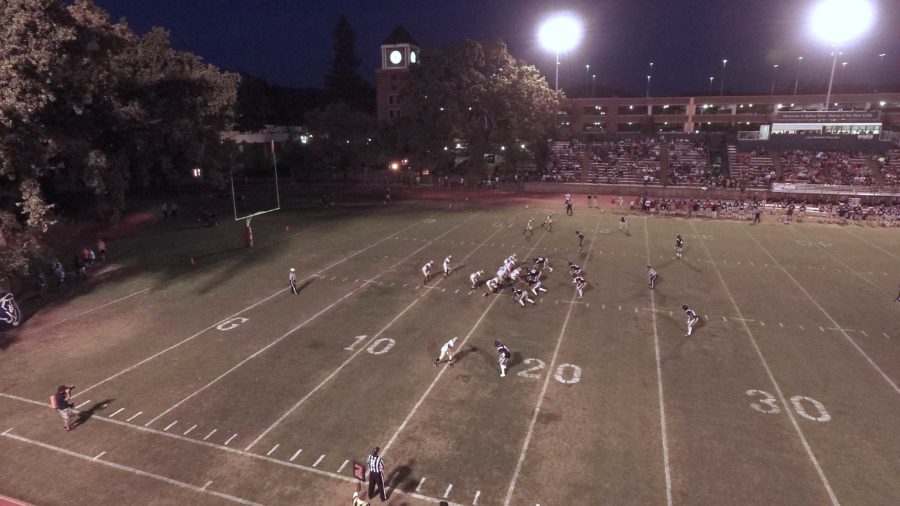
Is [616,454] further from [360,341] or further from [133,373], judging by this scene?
[133,373]

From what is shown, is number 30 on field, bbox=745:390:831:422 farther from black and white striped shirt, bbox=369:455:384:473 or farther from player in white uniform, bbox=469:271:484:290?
Answer: player in white uniform, bbox=469:271:484:290

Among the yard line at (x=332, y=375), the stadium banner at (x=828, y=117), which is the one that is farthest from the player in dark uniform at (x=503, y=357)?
the stadium banner at (x=828, y=117)

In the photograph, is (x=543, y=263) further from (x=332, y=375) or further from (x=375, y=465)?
(x=375, y=465)

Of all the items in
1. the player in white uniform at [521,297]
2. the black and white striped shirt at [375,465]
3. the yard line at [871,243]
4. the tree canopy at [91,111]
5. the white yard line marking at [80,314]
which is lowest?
the white yard line marking at [80,314]

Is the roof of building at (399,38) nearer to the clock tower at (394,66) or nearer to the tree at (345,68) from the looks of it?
the clock tower at (394,66)

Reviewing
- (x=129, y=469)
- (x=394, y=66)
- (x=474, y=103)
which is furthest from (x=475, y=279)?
(x=394, y=66)
